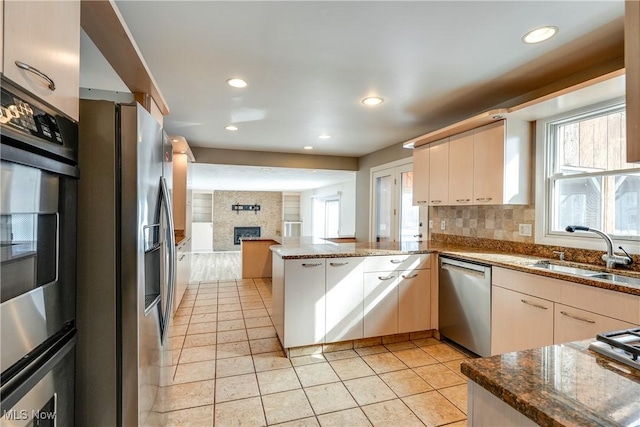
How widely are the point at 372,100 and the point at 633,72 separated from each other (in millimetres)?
2367

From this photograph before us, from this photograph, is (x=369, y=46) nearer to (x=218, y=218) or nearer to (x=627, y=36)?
(x=627, y=36)

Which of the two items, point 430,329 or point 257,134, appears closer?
point 430,329

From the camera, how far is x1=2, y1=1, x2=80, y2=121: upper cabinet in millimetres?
→ 731

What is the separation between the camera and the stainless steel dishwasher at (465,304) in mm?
2428

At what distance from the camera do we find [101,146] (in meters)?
1.17

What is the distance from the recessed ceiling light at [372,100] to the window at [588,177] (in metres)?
1.39

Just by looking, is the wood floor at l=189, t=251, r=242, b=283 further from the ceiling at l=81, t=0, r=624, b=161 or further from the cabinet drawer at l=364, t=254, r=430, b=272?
the cabinet drawer at l=364, t=254, r=430, b=272

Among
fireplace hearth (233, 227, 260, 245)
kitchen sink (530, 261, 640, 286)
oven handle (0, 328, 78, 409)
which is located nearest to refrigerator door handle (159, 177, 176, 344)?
oven handle (0, 328, 78, 409)

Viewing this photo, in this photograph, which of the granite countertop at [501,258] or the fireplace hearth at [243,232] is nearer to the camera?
the granite countertop at [501,258]

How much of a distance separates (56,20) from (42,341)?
3.20ft

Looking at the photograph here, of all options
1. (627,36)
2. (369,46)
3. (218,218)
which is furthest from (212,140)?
(218,218)

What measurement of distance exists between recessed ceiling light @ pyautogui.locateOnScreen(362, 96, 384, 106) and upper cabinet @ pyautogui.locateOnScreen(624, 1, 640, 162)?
89.0 inches

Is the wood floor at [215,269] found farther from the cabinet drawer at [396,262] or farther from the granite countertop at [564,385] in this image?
the granite countertop at [564,385]

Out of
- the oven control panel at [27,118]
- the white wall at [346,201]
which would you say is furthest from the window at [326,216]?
the oven control panel at [27,118]
